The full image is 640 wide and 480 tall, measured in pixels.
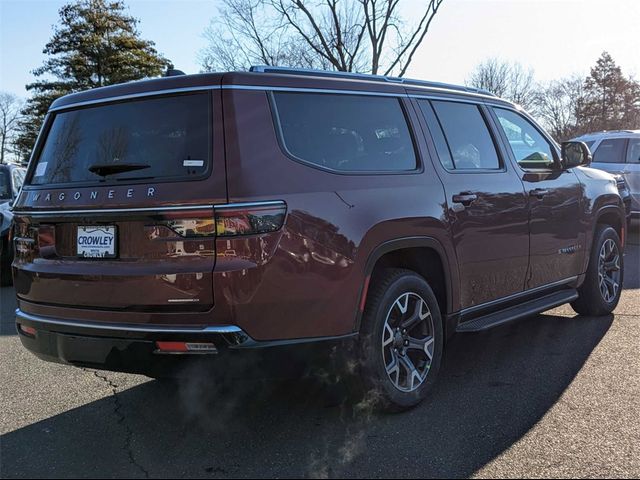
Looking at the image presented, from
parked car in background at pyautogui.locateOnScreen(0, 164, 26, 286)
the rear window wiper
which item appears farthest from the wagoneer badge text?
parked car in background at pyautogui.locateOnScreen(0, 164, 26, 286)

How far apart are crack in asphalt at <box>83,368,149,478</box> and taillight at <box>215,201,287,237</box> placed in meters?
1.24

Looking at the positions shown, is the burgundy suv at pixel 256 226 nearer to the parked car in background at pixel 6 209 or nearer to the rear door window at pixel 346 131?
the rear door window at pixel 346 131

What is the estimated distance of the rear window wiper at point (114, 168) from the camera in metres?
3.02

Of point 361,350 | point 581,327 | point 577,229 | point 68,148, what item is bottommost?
point 581,327

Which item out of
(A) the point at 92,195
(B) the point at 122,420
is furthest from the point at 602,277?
(A) the point at 92,195

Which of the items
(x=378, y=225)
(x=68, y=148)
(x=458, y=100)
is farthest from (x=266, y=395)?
(x=458, y=100)

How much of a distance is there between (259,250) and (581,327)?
12.7ft

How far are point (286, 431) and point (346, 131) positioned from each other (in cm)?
173

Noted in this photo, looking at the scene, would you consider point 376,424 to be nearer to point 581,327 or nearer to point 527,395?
point 527,395

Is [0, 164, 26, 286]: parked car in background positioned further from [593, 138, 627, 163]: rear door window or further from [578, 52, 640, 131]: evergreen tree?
[578, 52, 640, 131]: evergreen tree

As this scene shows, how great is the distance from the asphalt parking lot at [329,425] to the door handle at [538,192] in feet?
4.09

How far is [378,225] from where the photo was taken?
3.28 m

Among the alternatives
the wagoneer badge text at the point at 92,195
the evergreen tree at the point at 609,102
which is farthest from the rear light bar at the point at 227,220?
the evergreen tree at the point at 609,102

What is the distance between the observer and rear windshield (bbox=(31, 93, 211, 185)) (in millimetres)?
2932
